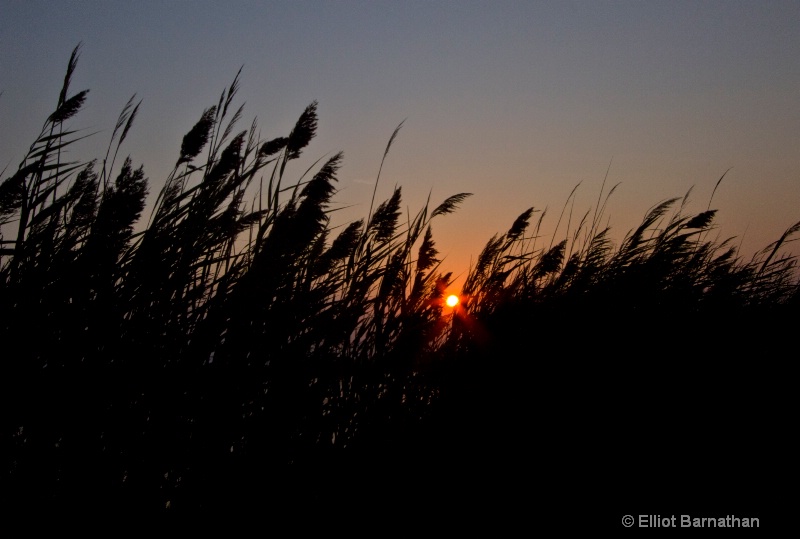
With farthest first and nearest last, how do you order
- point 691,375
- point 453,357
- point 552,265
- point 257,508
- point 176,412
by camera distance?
point 552,265, point 691,375, point 453,357, point 257,508, point 176,412

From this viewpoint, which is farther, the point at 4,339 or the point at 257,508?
the point at 257,508

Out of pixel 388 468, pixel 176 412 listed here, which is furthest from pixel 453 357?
pixel 176 412

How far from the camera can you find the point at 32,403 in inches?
63.2

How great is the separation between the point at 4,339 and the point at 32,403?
0.62 ft

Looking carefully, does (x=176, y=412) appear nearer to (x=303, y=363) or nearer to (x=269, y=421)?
(x=269, y=421)

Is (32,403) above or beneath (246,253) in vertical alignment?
beneath

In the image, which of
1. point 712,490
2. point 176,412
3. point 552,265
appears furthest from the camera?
point 552,265

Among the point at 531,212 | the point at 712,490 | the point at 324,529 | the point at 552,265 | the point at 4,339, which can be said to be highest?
the point at 531,212

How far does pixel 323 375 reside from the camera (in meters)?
2.24

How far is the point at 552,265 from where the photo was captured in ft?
14.3

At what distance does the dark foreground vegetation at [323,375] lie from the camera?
1.71 m

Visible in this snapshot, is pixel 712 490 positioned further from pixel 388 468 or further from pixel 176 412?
pixel 176 412

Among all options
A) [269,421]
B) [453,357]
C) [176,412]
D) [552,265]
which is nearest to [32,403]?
[176,412]

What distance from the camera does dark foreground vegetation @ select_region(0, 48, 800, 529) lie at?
1.71m
